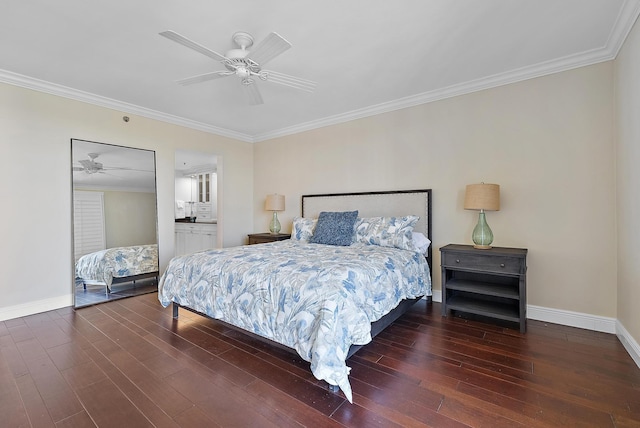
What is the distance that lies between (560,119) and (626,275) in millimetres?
1529

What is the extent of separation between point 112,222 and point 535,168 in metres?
5.08

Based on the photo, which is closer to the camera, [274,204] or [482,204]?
[482,204]

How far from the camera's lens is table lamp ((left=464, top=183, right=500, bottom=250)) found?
2.93 metres

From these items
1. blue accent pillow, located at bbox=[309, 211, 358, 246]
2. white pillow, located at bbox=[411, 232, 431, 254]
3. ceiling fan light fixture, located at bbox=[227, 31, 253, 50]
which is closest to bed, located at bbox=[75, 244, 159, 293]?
blue accent pillow, located at bbox=[309, 211, 358, 246]

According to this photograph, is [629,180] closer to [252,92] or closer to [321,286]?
[321,286]

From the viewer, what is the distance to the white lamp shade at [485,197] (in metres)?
2.93

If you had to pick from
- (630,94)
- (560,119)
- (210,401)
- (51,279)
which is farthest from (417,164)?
(51,279)

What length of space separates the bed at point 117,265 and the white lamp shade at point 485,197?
4237 millimetres

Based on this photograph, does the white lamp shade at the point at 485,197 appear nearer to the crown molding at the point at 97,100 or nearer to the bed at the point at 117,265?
the crown molding at the point at 97,100

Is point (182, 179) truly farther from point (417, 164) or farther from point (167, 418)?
point (167, 418)

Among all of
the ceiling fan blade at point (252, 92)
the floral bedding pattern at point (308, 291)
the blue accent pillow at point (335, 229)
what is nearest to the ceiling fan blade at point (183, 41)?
the ceiling fan blade at point (252, 92)

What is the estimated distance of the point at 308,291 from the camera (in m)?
1.98

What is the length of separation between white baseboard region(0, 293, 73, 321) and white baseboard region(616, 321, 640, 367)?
5.50m

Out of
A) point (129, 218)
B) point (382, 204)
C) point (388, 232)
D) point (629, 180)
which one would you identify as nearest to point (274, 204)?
point (382, 204)
